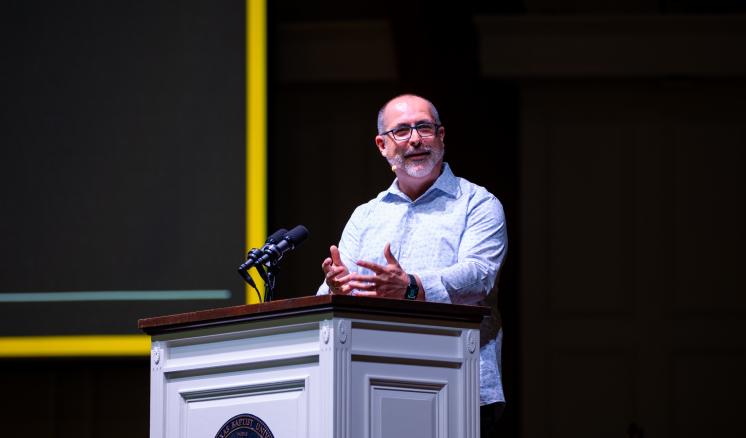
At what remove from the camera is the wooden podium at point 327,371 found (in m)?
2.47

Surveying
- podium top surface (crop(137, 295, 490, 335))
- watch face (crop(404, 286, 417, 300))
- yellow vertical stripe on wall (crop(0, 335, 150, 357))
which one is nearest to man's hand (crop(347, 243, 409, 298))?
watch face (crop(404, 286, 417, 300))

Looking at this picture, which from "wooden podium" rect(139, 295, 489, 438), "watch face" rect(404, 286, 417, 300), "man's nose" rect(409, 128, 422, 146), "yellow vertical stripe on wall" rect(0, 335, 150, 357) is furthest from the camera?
"yellow vertical stripe on wall" rect(0, 335, 150, 357)

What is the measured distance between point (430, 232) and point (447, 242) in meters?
0.05

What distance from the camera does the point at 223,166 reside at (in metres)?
4.75

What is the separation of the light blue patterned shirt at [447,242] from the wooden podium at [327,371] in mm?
167

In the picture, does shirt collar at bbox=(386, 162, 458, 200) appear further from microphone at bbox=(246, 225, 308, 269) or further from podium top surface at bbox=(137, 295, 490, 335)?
podium top surface at bbox=(137, 295, 490, 335)

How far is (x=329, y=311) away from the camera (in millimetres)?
2463

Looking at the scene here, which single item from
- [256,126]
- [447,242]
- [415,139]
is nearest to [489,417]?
[447,242]

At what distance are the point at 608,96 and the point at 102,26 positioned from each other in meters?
2.70

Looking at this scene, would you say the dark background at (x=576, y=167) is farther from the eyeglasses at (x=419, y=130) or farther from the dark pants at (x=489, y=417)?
the dark pants at (x=489, y=417)

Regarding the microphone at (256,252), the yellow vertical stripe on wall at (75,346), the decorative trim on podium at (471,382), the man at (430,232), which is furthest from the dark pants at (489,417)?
the yellow vertical stripe on wall at (75,346)

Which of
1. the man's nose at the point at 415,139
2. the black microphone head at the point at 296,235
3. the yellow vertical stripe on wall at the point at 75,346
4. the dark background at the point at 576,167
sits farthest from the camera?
the dark background at the point at 576,167

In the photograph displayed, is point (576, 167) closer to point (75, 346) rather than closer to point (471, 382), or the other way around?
point (75, 346)

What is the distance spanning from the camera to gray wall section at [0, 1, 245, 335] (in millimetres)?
4711
